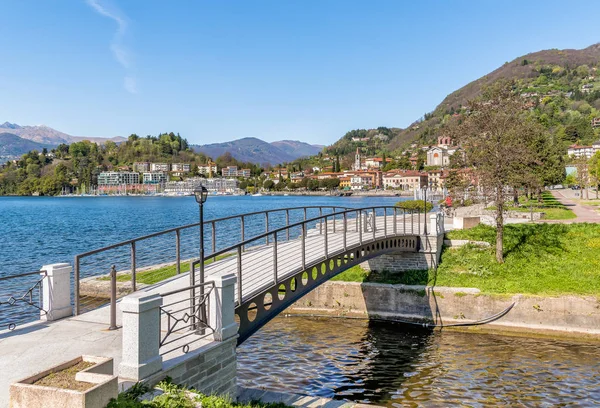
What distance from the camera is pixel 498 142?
65.3 feet

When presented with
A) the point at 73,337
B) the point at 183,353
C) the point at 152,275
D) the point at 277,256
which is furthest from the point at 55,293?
the point at 152,275

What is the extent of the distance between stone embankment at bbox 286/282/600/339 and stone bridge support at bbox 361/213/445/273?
1.98 meters

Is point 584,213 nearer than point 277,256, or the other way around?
point 277,256

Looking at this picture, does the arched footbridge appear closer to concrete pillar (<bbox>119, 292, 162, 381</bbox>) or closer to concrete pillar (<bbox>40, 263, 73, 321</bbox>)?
concrete pillar (<bbox>40, 263, 73, 321</bbox>)

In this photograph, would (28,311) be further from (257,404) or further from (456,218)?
(456,218)

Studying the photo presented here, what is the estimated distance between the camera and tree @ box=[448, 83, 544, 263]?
19.6m

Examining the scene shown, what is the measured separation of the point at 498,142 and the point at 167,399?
17.8 metres

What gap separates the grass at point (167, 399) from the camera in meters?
5.60

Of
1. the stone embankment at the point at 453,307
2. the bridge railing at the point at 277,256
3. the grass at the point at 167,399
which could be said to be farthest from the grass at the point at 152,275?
the grass at the point at 167,399

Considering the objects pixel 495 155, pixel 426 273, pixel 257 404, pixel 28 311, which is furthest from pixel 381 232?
pixel 28 311

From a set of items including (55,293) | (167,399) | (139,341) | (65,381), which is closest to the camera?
(65,381)

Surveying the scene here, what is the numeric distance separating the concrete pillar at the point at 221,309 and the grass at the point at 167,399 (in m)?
1.26

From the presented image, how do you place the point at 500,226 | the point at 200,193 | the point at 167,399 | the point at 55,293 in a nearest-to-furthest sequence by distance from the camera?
the point at 167,399 < the point at 200,193 < the point at 55,293 < the point at 500,226

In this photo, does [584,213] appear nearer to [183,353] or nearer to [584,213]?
[584,213]
